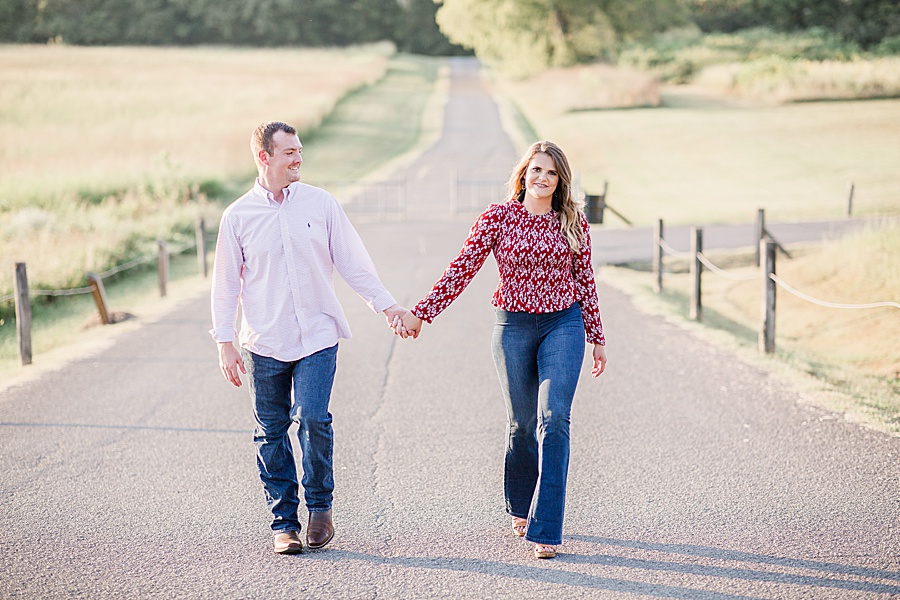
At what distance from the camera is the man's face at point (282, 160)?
4.54 metres

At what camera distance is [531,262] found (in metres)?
4.60

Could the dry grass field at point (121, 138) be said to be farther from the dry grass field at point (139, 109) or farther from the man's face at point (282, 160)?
the man's face at point (282, 160)

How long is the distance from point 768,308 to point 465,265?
566cm

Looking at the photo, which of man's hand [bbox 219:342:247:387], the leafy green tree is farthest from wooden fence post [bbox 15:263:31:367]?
the leafy green tree

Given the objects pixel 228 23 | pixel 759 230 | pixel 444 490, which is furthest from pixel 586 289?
pixel 228 23

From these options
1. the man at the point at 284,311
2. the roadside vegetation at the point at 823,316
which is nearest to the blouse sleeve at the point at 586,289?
the man at the point at 284,311

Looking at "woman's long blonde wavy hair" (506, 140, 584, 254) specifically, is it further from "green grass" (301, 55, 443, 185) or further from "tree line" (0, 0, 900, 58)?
"tree line" (0, 0, 900, 58)

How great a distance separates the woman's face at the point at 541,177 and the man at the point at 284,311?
3.11 feet

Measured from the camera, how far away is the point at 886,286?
1250 cm

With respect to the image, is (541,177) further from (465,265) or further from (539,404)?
(539,404)

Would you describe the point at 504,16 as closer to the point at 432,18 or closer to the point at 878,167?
the point at 878,167

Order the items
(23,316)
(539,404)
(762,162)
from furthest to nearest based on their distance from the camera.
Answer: (762,162) → (23,316) → (539,404)

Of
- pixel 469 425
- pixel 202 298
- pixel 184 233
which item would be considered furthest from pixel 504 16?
pixel 469 425

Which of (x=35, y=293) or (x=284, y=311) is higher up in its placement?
(x=284, y=311)
